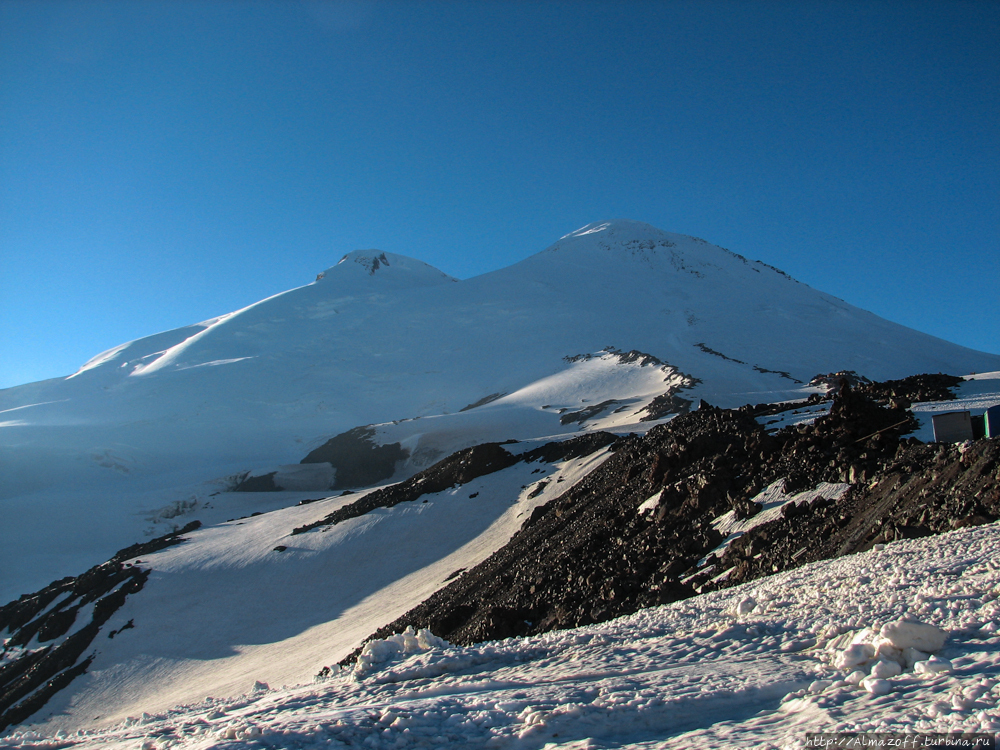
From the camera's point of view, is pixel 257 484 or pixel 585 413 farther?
pixel 257 484

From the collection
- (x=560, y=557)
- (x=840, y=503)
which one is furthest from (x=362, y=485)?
(x=840, y=503)

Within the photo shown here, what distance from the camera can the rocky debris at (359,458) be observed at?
138 ft

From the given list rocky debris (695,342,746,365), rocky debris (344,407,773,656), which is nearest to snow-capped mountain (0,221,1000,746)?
rocky debris (344,407,773,656)

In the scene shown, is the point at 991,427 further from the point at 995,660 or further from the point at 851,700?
the point at 851,700

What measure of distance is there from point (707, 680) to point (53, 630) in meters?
22.0

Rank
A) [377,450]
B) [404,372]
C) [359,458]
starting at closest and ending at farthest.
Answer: [359,458], [377,450], [404,372]

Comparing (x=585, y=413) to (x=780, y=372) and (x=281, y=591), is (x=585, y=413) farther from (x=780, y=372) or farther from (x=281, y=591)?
(x=281, y=591)

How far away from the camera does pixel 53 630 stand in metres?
20.0

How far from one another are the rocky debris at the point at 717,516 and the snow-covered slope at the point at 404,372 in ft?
56.7

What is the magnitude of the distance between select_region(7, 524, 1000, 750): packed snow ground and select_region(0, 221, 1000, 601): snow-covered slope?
81.4ft

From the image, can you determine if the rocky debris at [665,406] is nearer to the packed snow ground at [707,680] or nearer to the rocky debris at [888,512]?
the rocky debris at [888,512]

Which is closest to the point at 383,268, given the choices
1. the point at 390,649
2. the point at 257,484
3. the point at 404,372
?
the point at 404,372

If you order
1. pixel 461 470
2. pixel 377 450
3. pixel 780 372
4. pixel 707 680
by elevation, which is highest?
pixel 780 372

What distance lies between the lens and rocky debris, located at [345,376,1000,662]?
788 centimetres
